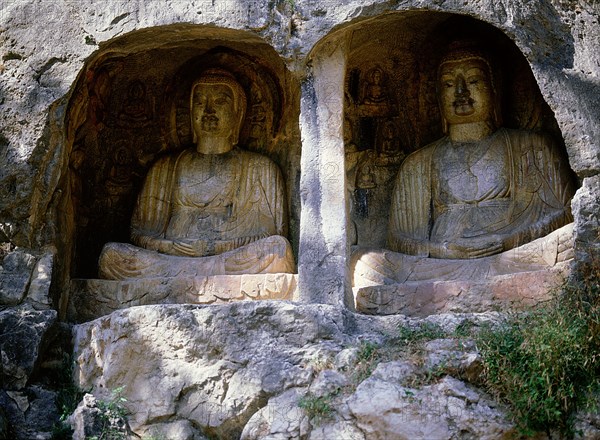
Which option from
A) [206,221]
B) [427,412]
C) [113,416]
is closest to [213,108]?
[206,221]

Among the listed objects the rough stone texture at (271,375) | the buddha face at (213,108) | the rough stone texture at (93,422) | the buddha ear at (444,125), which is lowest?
the rough stone texture at (93,422)

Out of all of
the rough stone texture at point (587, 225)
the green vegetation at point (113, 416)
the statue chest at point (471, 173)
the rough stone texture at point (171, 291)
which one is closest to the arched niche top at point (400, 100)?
the statue chest at point (471, 173)

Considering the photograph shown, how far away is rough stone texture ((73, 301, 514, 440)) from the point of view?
26.1ft

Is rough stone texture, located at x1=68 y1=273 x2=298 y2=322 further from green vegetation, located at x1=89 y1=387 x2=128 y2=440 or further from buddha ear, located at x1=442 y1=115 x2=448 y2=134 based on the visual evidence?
buddha ear, located at x1=442 y1=115 x2=448 y2=134

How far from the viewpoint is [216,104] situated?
11.1m

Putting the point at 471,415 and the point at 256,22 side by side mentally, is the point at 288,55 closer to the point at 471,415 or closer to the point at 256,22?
the point at 256,22

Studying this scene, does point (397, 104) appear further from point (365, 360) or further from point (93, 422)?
point (93, 422)

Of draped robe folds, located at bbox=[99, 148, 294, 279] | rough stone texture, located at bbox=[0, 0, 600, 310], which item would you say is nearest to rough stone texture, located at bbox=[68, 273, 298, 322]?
draped robe folds, located at bbox=[99, 148, 294, 279]

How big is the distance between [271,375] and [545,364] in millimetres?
1949

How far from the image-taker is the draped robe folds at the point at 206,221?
9.98 meters

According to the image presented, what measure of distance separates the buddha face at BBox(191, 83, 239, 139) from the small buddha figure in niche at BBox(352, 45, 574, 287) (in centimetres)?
177

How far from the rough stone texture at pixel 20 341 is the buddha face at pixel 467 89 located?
4149 millimetres

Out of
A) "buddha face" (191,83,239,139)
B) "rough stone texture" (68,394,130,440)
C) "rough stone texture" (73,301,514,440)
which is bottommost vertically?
"rough stone texture" (68,394,130,440)

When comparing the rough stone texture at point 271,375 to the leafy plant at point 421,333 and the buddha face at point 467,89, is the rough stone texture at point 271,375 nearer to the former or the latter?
the leafy plant at point 421,333
